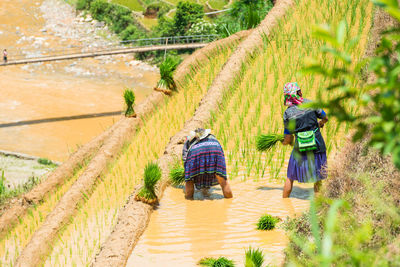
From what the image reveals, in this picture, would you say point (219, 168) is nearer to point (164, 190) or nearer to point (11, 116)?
point (164, 190)

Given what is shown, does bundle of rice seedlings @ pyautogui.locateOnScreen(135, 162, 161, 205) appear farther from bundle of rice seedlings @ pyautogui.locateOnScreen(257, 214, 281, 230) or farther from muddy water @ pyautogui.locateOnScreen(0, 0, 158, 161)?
muddy water @ pyautogui.locateOnScreen(0, 0, 158, 161)

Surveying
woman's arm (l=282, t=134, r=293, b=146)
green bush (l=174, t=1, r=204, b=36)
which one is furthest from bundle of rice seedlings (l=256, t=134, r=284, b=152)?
green bush (l=174, t=1, r=204, b=36)

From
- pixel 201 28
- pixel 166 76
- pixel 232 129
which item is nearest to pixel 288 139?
pixel 232 129

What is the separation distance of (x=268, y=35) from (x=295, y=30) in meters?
0.61

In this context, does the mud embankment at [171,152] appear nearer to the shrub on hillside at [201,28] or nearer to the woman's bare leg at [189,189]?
the woman's bare leg at [189,189]

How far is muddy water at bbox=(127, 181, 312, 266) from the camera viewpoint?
5.64 meters

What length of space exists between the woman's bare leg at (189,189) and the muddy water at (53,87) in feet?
37.2

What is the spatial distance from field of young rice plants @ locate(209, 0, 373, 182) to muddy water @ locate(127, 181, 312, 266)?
67cm

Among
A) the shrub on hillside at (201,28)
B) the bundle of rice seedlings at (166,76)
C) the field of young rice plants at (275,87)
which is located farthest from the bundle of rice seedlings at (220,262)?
the shrub on hillside at (201,28)

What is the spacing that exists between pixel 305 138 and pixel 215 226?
4.64 feet

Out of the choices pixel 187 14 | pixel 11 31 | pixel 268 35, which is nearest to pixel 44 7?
pixel 11 31

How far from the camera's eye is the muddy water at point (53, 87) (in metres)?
24.0

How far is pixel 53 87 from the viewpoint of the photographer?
32312mm

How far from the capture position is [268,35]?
1266cm
